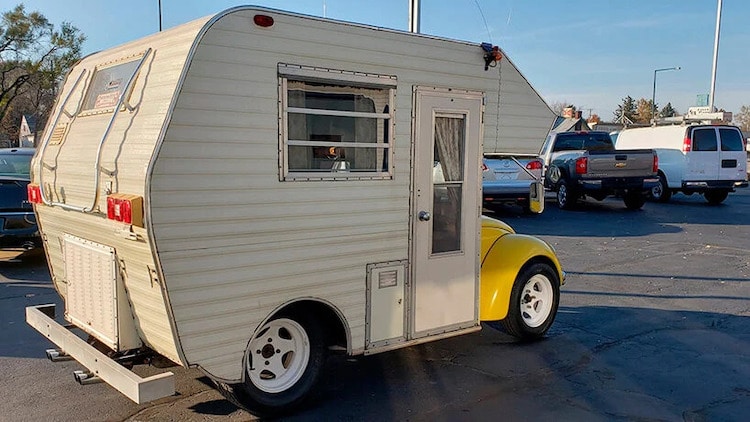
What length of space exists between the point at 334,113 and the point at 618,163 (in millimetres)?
13954

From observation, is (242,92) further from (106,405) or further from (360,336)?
(106,405)

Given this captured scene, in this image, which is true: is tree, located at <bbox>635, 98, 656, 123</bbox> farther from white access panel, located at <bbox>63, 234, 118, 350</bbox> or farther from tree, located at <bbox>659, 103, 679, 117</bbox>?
white access panel, located at <bbox>63, 234, 118, 350</bbox>

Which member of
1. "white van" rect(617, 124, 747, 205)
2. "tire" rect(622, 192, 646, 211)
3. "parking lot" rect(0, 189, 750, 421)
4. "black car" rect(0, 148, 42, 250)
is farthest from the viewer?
"white van" rect(617, 124, 747, 205)

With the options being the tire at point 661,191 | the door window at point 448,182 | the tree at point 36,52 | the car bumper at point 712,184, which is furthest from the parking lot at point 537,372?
the tree at point 36,52

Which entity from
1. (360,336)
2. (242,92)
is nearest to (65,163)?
(242,92)

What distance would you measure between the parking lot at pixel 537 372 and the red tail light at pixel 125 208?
59.2 inches

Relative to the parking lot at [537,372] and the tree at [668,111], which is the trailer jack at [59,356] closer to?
the parking lot at [537,372]

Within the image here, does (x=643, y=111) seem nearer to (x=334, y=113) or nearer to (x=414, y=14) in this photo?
(x=414, y=14)

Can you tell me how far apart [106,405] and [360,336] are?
1872 mm

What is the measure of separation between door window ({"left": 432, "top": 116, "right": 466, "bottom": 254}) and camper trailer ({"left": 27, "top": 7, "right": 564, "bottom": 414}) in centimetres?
1

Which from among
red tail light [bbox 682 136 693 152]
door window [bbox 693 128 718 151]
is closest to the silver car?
red tail light [bbox 682 136 693 152]

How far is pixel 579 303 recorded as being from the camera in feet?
24.6

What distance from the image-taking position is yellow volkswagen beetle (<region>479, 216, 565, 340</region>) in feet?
18.1

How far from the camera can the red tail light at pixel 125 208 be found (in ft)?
11.4
